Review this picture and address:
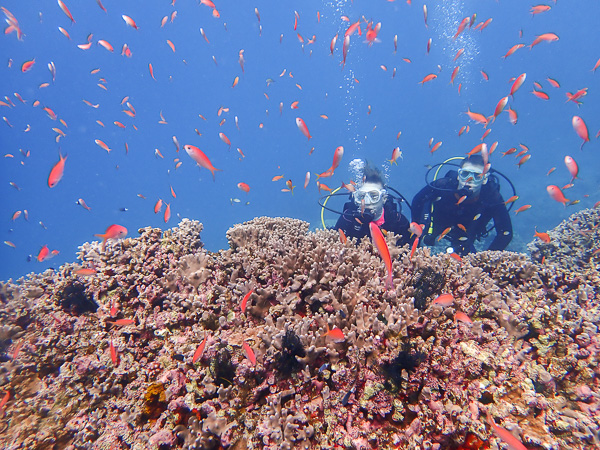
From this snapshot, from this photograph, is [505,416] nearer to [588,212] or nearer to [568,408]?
[568,408]

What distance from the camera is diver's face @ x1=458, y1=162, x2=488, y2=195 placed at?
23.5ft

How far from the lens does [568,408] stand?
2.21 metres

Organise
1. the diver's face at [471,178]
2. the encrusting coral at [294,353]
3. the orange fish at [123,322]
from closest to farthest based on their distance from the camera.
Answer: the encrusting coral at [294,353], the orange fish at [123,322], the diver's face at [471,178]

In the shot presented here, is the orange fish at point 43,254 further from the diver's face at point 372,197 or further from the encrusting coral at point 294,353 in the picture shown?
the diver's face at point 372,197

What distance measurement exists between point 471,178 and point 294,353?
280 inches

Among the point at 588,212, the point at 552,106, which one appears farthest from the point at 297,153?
the point at 588,212

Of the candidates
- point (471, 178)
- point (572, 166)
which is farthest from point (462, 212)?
point (572, 166)

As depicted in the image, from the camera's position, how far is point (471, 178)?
7.19 metres

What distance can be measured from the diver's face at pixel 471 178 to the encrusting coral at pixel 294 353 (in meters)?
3.70

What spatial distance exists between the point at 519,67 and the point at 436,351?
483 feet

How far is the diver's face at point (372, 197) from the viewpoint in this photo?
675 centimetres

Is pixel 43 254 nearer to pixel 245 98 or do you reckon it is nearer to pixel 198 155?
pixel 198 155

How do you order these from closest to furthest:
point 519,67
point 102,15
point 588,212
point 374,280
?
point 374,280 → point 588,212 → point 102,15 → point 519,67

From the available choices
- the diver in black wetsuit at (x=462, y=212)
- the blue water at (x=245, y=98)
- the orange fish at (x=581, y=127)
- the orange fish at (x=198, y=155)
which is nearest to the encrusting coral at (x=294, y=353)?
the orange fish at (x=198, y=155)
